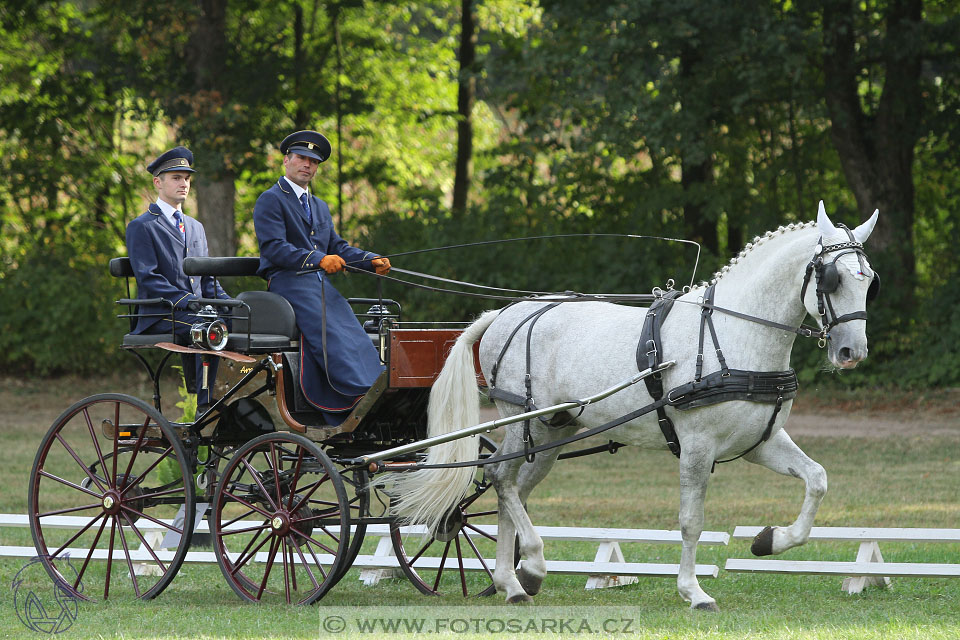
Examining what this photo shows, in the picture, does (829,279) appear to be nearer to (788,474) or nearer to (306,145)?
(788,474)

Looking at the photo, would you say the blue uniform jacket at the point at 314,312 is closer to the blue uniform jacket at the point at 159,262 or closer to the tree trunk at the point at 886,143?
the blue uniform jacket at the point at 159,262

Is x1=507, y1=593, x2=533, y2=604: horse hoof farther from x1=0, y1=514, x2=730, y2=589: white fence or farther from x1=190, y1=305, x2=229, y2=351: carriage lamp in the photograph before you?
x1=190, y1=305, x2=229, y2=351: carriage lamp

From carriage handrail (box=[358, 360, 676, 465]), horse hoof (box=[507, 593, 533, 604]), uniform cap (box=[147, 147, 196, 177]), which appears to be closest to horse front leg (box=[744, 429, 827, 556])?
carriage handrail (box=[358, 360, 676, 465])

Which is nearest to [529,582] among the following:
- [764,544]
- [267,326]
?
[764,544]

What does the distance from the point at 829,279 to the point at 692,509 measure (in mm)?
1276

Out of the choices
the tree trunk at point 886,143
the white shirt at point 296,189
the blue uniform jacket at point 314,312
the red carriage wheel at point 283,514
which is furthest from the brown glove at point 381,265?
the tree trunk at point 886,143

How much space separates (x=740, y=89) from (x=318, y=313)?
35.8 feet

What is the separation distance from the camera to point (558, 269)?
17.9 m

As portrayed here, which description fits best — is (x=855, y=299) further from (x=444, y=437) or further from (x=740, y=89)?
(x=740, y=89)

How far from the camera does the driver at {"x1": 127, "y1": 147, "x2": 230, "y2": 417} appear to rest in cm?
671

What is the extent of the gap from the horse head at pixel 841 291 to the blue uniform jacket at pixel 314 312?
2353 mm

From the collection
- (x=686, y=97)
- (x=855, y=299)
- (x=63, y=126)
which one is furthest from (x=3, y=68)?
(x=855, y=299)

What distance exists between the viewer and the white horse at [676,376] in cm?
561

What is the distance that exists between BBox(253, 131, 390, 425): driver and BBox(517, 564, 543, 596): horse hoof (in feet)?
4.12
